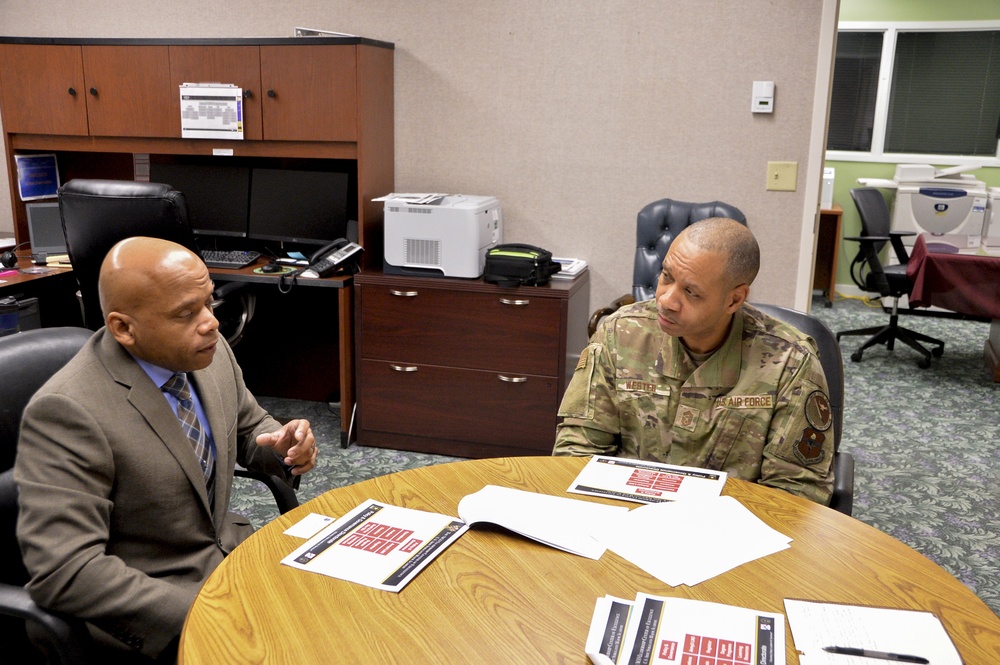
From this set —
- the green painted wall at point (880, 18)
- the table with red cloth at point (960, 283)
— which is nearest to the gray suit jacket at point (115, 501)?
the table with red cloth at point (960, 283)

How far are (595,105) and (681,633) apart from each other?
2.96 m

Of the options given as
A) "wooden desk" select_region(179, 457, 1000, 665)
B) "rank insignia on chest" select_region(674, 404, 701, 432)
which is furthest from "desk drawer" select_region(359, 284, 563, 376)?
"wooden desk" select_region(179, 457, 1000, 665)

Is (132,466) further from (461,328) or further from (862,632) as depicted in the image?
(461,328)

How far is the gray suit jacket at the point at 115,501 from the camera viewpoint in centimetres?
132

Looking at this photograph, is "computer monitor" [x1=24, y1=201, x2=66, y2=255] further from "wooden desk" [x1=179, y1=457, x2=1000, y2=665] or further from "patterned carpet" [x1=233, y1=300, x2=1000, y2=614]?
"wooden desk" [x1=179, y1=457, x2=1000, y2=665]

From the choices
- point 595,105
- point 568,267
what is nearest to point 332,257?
point 568,267

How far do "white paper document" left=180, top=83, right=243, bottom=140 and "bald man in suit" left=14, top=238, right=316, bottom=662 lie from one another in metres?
2.30

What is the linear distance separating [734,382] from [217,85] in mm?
2813

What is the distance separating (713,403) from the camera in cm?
184

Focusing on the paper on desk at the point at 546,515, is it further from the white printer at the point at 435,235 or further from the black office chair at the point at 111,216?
the black office chair at the point at 111,216

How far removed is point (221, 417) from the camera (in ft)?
5.57

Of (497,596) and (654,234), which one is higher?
(654,234)

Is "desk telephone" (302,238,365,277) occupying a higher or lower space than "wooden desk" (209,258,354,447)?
higher

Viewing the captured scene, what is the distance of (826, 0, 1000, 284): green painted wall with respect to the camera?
6.68 m
